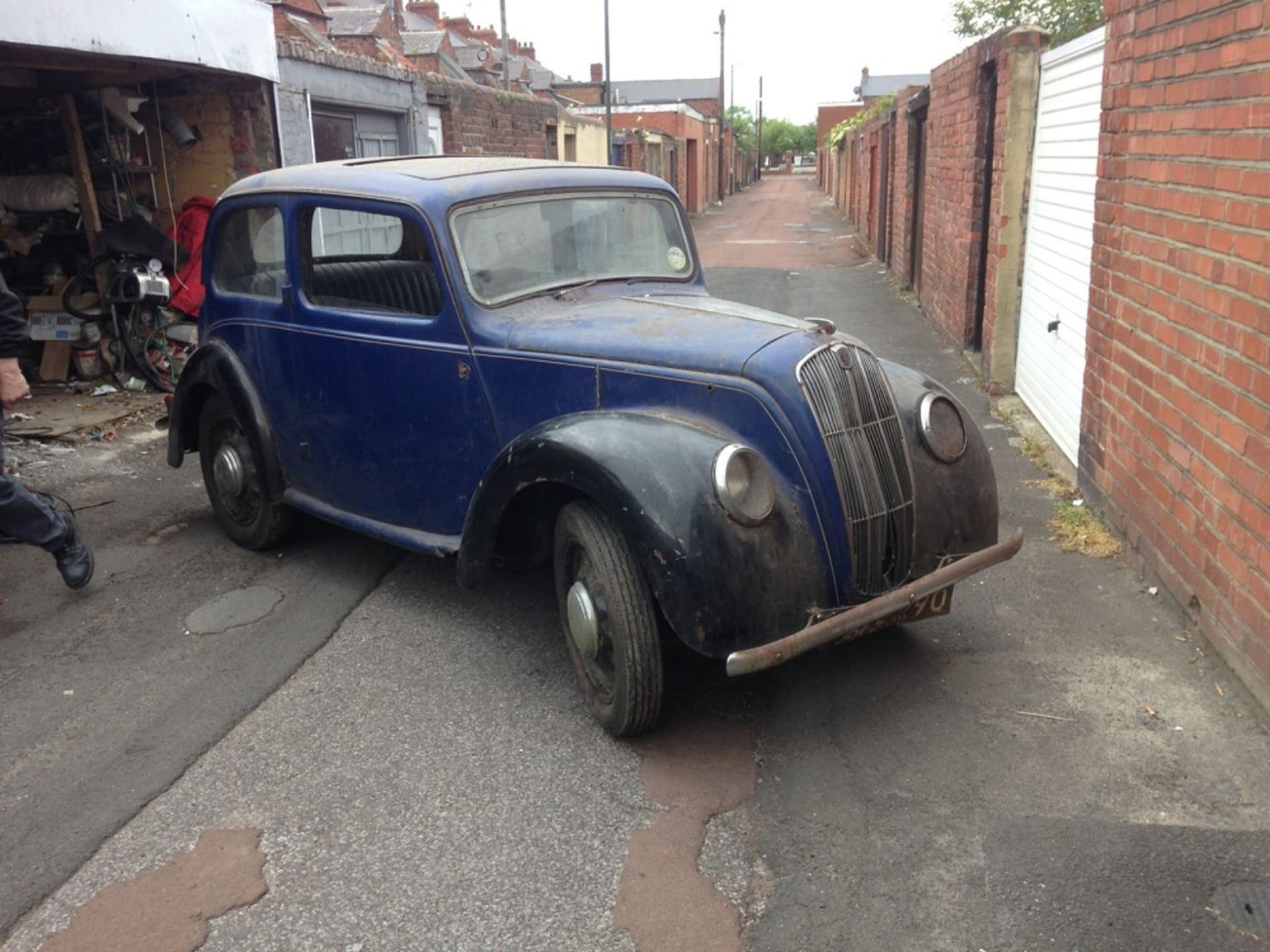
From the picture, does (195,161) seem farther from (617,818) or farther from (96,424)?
(617,818)

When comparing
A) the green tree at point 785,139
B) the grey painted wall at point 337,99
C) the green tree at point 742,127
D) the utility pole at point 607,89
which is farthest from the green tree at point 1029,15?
the green tree at point 785,139

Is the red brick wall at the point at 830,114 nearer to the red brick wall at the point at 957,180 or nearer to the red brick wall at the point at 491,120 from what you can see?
the red brick wall at the point at 491,120

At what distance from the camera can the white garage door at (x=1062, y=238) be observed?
6062mm

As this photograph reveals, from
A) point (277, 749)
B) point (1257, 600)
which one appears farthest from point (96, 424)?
point (1257, 600)

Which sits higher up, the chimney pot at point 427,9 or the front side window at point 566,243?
the chimney pot at point 427,9

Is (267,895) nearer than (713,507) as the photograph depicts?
Yes

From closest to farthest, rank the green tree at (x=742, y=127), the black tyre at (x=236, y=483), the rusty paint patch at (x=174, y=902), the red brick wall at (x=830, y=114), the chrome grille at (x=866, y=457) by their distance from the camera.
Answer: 1. the rusty paint patch at (x=174, y=902)
2. the chrome grille at (x=866, y=457)
3. the black tyre at (x=236, y=483)
4. the green tree at (x=742, y=127)
5. the red brick wall at (x=830, y=114)

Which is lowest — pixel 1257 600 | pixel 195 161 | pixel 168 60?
pixel 1257 600

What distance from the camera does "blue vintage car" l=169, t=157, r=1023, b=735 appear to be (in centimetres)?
317

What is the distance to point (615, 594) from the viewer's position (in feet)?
10.6

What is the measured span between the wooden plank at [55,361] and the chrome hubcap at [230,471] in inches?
173

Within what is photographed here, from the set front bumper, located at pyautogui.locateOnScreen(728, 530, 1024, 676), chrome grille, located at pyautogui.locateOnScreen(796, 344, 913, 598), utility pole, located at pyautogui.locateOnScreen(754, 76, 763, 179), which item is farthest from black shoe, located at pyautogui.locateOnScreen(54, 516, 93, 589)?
utility pole, located at pyautogui.locateOnScreen(754, 76, 763, 179)

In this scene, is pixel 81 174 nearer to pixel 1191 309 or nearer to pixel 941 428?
pixel 941 428

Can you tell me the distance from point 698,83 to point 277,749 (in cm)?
8042
